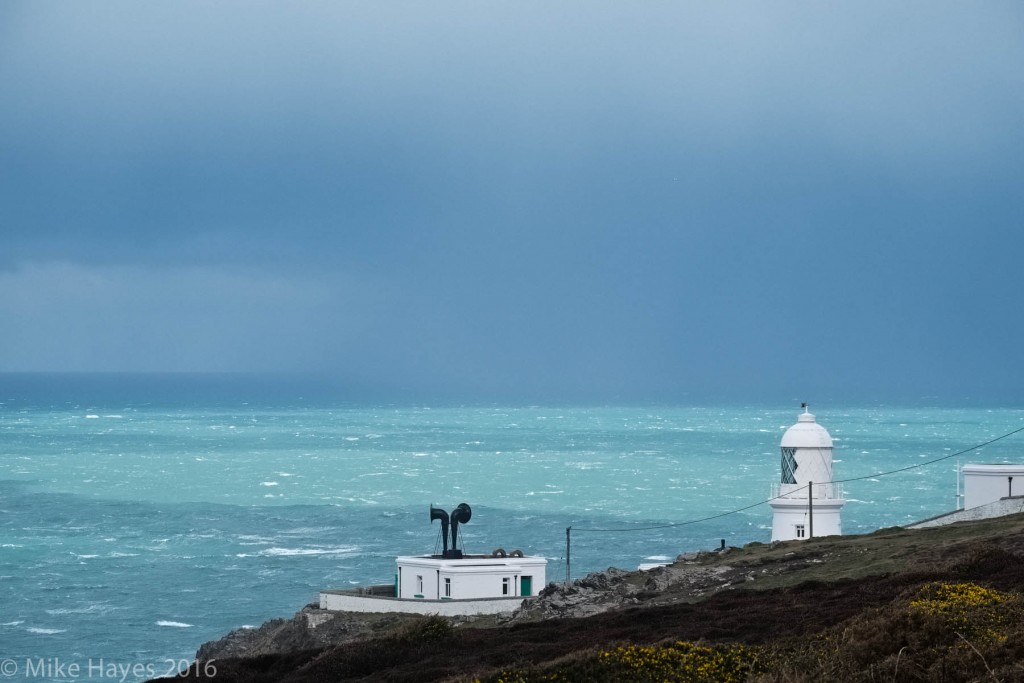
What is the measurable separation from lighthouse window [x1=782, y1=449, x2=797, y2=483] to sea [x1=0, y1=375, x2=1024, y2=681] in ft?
54.1

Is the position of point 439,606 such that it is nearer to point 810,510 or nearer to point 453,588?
point 453,588

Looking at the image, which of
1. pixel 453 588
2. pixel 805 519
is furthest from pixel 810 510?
pixel 453 588

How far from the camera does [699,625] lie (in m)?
20.1

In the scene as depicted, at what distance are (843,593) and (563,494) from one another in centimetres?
6968

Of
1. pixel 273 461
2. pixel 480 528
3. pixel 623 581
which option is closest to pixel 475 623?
pixel 623 581

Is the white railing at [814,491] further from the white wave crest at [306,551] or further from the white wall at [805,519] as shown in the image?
the white wave crest at [306,551]

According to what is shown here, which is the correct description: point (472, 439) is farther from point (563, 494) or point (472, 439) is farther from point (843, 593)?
point (843, 593)

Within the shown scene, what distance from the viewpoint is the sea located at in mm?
50531

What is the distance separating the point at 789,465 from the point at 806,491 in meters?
1.12

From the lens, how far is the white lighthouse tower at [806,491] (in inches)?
1535

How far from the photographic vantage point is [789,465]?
40.1 meters

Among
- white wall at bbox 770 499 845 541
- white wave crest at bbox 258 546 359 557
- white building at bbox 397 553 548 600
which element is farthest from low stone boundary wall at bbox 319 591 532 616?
white wave crest at bbox 258 546 359 557

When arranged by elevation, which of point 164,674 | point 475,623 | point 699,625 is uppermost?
point 699,625

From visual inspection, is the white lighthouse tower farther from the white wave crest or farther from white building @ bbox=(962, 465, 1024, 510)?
the white wave crest
